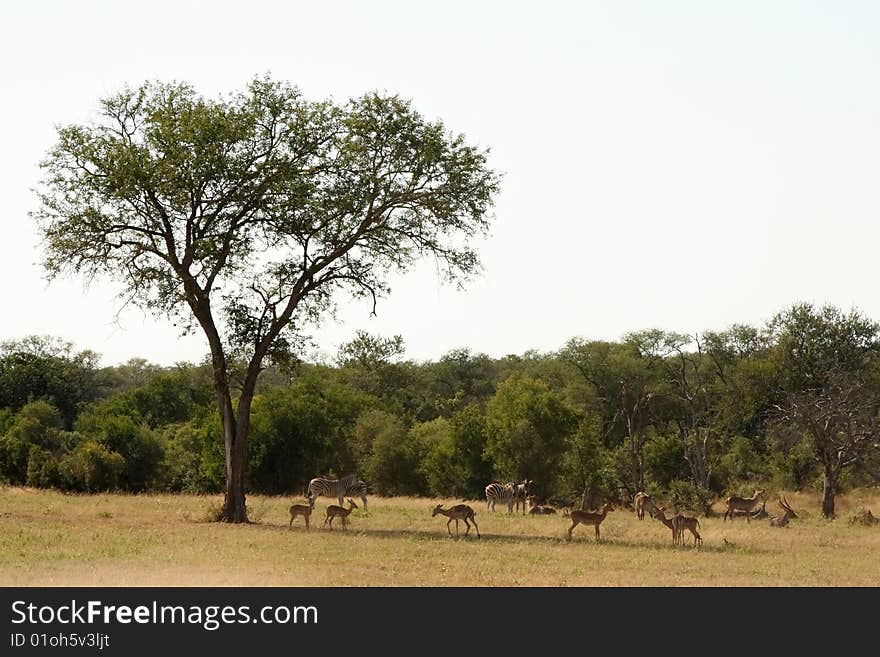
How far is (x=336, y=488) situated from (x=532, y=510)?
Answer: 6553mm

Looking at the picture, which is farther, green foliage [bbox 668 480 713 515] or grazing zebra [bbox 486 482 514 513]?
green foliage [bbox 668 480 713 515]

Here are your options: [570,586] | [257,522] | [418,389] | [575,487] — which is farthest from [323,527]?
[418,389]

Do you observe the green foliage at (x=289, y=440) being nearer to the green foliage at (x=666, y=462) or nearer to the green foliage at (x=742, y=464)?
the green foliage at (x=666, y=462)

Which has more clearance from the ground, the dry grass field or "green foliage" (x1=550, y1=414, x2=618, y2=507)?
"green foliage" (x1=550, y1=414, x2=618, y2=507)

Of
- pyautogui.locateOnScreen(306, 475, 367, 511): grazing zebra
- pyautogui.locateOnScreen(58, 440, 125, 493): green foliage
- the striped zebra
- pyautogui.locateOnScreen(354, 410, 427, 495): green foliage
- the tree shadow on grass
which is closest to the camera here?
the tree shadow on grass

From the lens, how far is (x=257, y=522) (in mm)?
30922

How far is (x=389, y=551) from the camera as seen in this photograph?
76.9 ft

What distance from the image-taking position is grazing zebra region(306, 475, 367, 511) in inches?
1425

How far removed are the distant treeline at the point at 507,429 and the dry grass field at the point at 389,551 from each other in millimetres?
5609

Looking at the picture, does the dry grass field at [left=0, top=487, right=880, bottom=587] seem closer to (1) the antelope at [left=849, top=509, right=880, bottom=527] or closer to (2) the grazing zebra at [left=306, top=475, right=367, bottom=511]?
(2) the grazing zebra at [left=306, top=475, right=367, bottom=511]

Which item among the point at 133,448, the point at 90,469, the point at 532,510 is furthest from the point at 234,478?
the point at 133,448

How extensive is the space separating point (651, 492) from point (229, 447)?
80.6ft

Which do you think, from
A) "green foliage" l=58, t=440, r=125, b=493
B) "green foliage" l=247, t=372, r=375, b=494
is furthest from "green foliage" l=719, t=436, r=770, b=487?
"green foliage" l=58, t=440, r=125, b=493

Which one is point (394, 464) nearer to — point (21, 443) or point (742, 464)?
point (21, 443)
